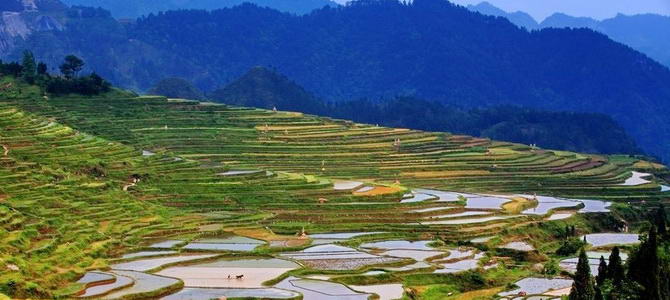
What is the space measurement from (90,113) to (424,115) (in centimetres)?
6260

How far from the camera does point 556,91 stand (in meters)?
169

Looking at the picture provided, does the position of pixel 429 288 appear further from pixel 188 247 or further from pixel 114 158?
pixel 114 158

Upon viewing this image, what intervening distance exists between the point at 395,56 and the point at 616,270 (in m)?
149

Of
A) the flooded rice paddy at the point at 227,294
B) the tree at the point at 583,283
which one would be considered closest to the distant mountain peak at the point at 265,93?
the flooded rice paddy at the point at 227,294

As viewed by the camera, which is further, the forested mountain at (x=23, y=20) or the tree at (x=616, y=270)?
the forested mountain at (x=23, y=20)

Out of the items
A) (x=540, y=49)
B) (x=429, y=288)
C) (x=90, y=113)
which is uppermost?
(x=540, y=49)

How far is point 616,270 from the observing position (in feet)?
75.8

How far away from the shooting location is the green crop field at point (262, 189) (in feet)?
92.5

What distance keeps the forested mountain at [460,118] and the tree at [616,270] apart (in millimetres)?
82920

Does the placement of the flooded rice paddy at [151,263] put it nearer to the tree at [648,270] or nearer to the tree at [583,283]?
the tree at [583,283]

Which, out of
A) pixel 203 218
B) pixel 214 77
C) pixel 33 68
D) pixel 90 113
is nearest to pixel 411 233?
pixel 203 218

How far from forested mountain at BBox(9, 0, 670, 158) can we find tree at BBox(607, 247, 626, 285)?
129 metres

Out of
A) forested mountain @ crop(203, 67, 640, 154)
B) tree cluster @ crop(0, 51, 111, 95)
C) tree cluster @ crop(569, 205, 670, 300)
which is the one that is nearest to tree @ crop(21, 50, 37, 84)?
tree cluster @ crop(0, 51, 111, 95)

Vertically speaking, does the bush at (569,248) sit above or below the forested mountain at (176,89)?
below
